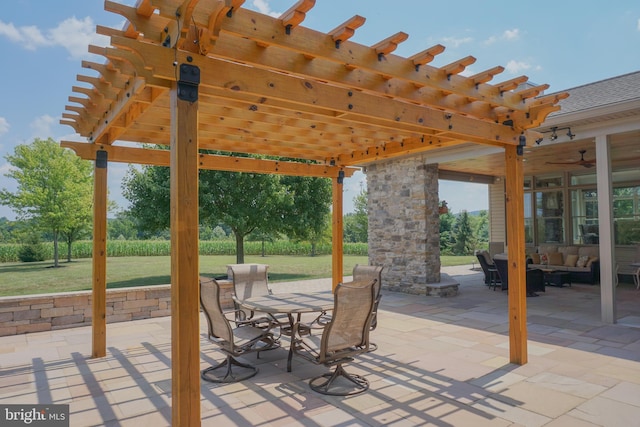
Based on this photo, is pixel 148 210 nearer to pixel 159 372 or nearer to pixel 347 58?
pixel 159 372

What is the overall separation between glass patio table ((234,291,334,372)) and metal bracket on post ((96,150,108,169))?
7.64ft

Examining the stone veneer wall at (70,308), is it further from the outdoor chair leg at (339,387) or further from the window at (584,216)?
the window at (584,216)

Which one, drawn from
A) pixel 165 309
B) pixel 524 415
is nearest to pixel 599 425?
pixel 524 415

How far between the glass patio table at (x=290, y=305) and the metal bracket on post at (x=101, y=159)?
2.33 metres

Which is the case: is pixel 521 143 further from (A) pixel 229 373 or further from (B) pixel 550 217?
(B) pixel 550 217

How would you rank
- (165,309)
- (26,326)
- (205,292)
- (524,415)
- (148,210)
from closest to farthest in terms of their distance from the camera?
(524,415), (205,292), (26,326), (165,309), (148,210)

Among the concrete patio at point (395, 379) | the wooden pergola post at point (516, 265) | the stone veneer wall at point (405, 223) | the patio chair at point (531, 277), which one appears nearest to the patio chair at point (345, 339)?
the concrete patio at point (395, 379)

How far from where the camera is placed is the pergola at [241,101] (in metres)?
2.41

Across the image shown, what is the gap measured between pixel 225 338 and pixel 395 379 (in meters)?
1.70

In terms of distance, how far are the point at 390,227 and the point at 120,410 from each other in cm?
718

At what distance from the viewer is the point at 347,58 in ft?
9.53

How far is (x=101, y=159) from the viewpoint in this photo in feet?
16.1
